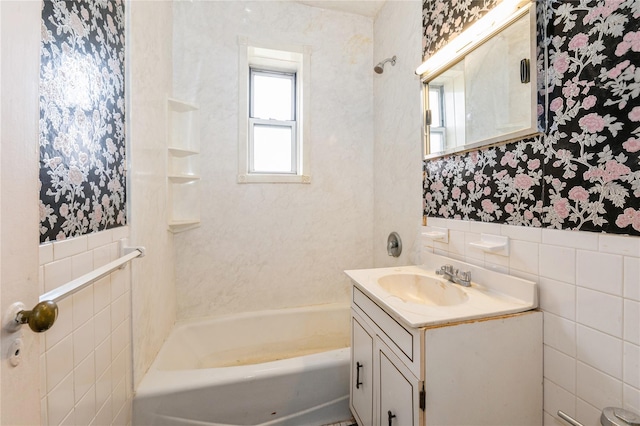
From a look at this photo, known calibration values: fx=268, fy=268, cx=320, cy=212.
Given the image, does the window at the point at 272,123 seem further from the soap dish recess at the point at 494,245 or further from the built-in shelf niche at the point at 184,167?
the soap dish recess at the point at 494,245

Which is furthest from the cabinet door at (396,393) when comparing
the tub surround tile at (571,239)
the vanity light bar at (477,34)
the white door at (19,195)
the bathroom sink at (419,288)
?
the vanity light bar at (477,34)

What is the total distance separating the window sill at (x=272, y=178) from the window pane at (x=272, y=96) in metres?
0.53

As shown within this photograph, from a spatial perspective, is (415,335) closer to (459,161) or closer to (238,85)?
(459,161)

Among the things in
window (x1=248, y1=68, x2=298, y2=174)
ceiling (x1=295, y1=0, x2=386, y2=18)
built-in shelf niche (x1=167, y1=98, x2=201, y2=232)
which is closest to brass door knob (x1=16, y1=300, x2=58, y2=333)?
built-in shelf niche (x1=167, y1=98, x2=201, y2=232)

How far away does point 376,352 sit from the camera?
1083 mm

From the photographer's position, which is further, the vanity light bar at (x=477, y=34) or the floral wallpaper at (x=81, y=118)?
the vanity light bar at (x=477, y=34)

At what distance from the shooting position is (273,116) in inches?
88.4

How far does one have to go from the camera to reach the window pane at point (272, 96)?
222cm

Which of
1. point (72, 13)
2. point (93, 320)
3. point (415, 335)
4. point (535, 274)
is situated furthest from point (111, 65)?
point (535, 274)

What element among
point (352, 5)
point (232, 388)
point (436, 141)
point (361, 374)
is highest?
point (352, 5)

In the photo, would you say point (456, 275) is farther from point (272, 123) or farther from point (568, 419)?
point (272, 123)

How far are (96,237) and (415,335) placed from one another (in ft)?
3.63

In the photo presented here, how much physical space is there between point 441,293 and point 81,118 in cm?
151

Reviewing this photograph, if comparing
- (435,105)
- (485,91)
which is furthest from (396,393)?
(435,105)
